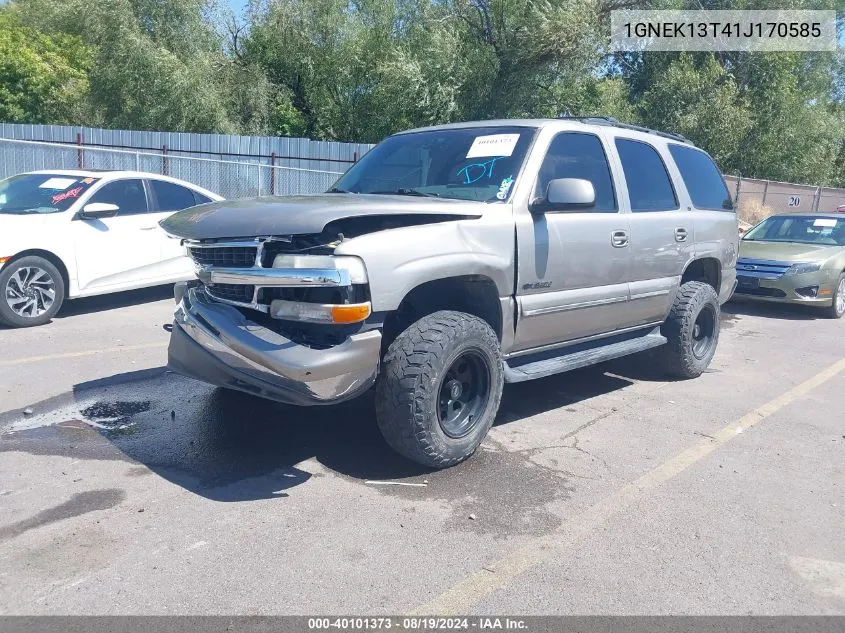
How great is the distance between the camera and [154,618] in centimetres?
294

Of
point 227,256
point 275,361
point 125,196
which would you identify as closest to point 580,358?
point 275,361

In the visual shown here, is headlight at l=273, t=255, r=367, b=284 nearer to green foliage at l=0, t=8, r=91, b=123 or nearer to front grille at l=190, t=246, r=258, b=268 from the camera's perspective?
front grille at l=190, t=246, r=258, b=268

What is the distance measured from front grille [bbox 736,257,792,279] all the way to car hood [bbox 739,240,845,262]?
83mm

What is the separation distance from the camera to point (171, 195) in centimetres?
941

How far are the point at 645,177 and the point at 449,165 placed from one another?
186cm

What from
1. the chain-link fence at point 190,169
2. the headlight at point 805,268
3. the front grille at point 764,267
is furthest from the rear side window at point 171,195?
the chain-link fence at point 190,169

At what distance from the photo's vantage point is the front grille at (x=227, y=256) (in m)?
4.15

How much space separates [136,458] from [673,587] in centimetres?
300

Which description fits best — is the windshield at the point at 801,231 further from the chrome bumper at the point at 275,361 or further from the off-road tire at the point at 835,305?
the chrome bumper at the point at 275,361

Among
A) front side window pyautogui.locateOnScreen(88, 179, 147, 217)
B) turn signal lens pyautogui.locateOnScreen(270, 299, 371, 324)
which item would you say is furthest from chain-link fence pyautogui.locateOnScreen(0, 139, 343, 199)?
turn signal lens pyautogui.locateOnScreen(270, 299, 371, 324)

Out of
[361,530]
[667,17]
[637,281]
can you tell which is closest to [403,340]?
[361,530]

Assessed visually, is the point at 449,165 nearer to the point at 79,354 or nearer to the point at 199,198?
the point at 79,354

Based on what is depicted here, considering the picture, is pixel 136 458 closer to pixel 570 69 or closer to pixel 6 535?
pixel 6 535

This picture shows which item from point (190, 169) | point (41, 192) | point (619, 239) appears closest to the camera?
point (619, 239)
